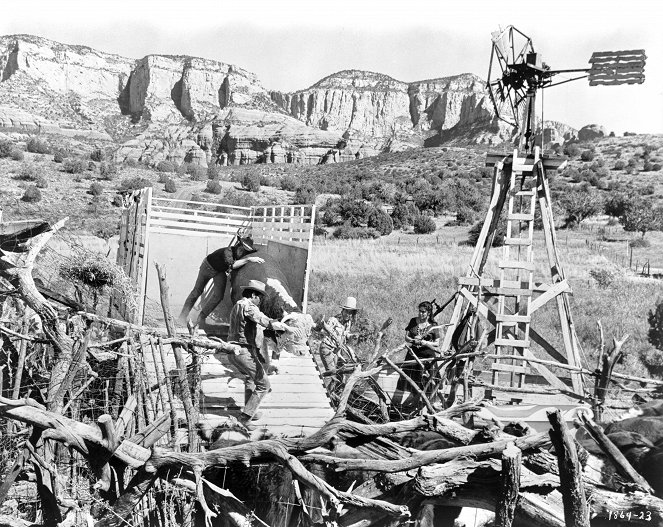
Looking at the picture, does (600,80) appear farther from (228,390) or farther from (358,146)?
(358,146)

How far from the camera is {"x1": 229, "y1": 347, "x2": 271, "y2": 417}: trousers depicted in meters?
7.70

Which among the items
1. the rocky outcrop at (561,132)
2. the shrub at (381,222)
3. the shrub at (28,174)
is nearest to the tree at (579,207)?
the shrub at (381,222)

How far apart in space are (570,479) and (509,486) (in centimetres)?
35

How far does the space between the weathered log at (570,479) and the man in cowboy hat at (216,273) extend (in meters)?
8.07

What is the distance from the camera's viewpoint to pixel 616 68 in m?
8.87

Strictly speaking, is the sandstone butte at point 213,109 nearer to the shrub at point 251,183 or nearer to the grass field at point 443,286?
the shrub at point 251,183

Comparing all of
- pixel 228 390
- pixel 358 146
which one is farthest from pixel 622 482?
pixel 358 146

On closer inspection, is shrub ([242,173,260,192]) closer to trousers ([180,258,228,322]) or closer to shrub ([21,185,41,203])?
shrub ([21,185,41,203])

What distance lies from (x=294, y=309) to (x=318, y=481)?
21.7 feet

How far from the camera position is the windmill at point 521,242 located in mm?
8688

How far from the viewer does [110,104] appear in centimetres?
11231

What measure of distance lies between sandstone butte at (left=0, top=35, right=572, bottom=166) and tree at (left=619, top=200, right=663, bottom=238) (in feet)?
137

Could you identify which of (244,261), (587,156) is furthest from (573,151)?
(244,261)

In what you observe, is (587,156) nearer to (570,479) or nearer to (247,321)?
(247,321)
